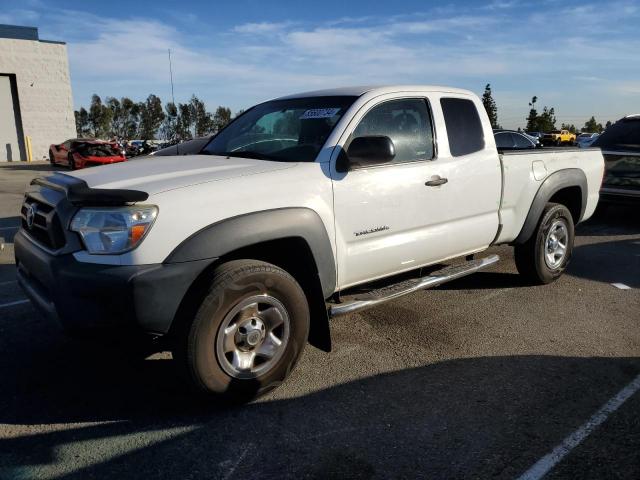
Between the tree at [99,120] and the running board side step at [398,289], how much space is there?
189 ft

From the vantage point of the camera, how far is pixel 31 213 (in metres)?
3.43

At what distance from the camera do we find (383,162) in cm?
371

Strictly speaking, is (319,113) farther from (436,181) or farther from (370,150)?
(436,181)

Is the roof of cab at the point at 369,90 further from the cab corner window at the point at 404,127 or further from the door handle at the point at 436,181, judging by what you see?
the door handle at the point at 436,181

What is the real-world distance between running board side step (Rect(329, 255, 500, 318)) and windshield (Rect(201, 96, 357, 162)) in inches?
39.2

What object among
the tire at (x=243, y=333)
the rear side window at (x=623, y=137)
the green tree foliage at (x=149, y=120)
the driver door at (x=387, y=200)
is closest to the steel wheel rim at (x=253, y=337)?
the tire at (x=243, y=333)

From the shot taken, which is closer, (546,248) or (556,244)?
(546,248)

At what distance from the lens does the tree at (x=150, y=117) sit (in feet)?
202

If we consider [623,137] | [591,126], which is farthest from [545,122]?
[623,137]

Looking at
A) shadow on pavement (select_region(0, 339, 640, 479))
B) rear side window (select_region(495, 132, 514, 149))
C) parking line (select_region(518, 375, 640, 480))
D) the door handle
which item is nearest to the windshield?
the door handle

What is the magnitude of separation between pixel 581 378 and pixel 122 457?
9.22ft

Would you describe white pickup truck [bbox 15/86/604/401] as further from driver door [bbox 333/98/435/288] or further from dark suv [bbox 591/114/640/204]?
dark suv [bbox 591/114/640/204]

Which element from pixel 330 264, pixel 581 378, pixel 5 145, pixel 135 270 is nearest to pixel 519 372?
pixel 581 378

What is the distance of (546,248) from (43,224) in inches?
176
